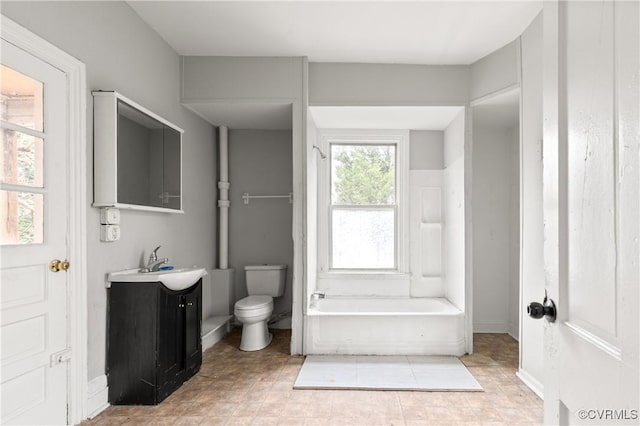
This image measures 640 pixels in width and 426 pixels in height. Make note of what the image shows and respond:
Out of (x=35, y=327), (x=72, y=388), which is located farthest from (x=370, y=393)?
(x=35, y=327)

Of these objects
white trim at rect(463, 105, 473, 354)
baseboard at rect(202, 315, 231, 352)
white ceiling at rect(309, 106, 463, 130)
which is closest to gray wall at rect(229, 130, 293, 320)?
baseboard at rect(202, 315, 231, 352)

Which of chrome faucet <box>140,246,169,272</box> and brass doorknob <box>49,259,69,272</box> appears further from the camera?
chrome faucet <box>140,246,169,272</box>

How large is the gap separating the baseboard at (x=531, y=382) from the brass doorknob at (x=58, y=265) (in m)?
2.94

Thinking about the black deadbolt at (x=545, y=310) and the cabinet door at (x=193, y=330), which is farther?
the cabinet door at (x=193, y=330)

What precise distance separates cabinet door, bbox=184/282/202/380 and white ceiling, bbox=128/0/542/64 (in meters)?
1.93

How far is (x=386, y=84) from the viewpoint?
3359mm

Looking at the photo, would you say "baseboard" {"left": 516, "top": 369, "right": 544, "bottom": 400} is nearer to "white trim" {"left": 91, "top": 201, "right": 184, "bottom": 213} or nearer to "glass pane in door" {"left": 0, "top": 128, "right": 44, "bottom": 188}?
"white trim" {"left": 91, "top": 201, "right": 184, "bottom": 213}

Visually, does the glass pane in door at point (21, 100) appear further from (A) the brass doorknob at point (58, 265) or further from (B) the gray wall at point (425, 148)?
(B) the gray wall at point (425, 148)

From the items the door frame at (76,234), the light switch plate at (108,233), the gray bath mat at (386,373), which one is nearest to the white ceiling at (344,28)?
the door frame at (76,234)

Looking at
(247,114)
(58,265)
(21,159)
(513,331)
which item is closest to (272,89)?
(247,114)

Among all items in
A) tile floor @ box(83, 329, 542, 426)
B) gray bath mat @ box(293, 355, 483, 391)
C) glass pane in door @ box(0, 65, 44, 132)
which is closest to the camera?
glass pane in door @ box(0, 65, 44, 132)

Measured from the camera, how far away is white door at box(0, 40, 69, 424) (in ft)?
5.56

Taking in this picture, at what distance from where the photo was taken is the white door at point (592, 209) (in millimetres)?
653

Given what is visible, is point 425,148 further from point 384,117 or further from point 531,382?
point 531,382
